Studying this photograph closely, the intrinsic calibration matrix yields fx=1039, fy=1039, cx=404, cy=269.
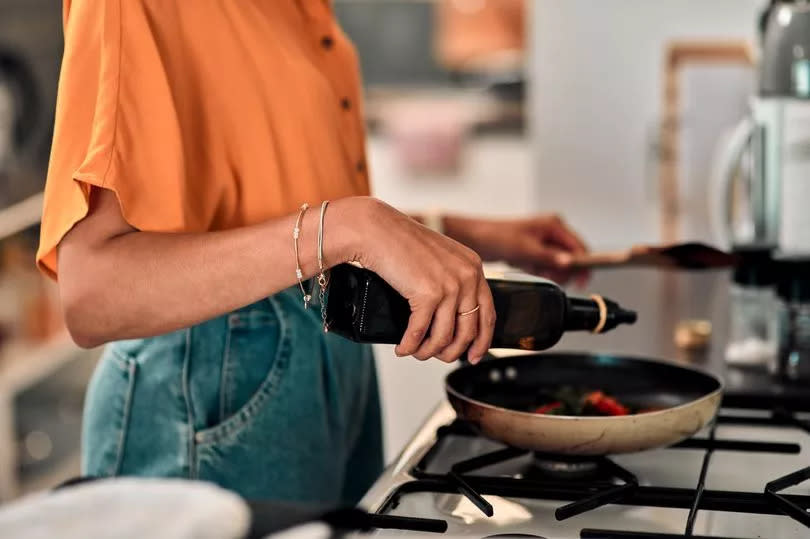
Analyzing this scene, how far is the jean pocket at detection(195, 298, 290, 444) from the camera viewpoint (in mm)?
1118

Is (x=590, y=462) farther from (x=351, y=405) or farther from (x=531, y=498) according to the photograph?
(x=351, y=405)

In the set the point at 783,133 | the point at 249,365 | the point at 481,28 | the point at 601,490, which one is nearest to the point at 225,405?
the point at 249,365

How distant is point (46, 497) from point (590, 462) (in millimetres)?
535

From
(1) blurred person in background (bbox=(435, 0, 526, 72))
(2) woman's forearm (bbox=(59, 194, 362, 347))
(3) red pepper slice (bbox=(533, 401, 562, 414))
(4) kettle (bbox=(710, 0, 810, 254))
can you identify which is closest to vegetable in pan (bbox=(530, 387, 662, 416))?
(3) red pepper slice (bbox=(533, 401, 562, 414))

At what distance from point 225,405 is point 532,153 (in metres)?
1.81

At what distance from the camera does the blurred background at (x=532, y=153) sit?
100 inches

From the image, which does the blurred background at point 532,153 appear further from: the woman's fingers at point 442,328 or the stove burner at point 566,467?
the woman's fingers at point 442,328

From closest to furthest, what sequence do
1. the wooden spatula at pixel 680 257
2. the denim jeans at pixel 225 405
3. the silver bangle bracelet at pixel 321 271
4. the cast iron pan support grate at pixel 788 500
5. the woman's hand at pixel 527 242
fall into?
the cast iron pan support grate at pixel 788 500 → the silver bangle bracelet at pixel 321 271 → the denim jeans at pixel 225 405 → the wooden spatula at pixel 680 257 → the woman's hand at pixel 527 242

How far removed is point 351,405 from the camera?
1255 mm

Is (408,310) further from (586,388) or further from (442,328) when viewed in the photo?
(586,388)

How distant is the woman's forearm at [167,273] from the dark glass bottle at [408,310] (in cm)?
4

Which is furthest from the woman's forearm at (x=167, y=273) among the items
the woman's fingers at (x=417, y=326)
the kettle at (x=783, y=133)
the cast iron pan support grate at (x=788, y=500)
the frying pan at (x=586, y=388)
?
the kettle at (x=783, y=133)

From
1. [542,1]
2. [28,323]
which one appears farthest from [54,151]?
[28,323]

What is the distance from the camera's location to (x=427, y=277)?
0.82 m
